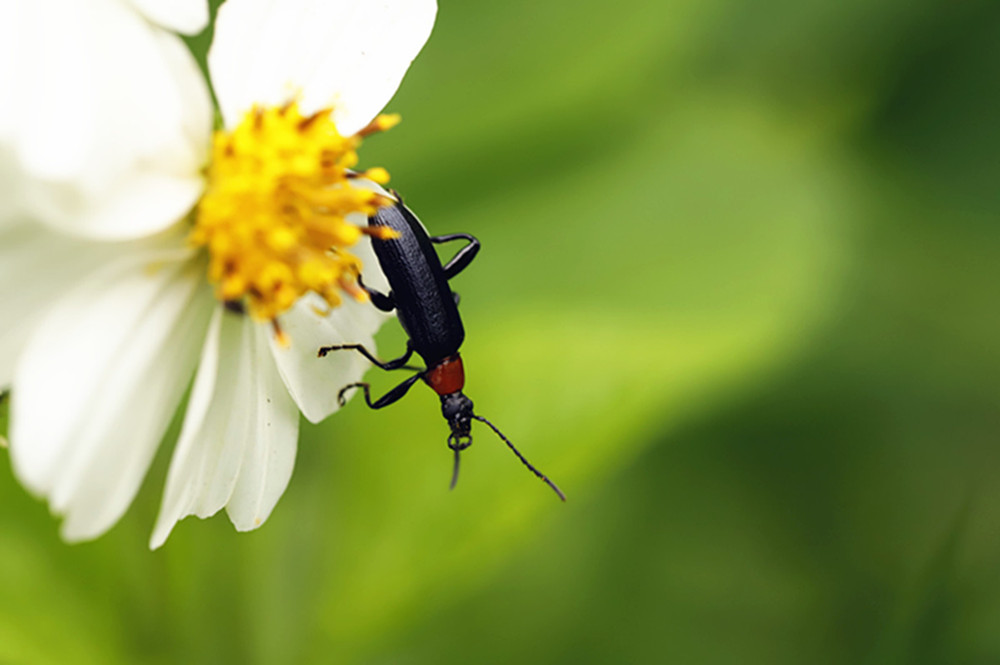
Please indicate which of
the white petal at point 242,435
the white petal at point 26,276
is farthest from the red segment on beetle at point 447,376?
the white petal at point 26,276

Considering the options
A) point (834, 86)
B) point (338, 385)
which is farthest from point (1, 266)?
point (834, 86)

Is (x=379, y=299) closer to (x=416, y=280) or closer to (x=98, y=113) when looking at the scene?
(x=416, y=280)

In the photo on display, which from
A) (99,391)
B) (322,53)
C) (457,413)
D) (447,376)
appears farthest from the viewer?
(457,413)

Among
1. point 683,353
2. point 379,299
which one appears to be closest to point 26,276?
point 379,299

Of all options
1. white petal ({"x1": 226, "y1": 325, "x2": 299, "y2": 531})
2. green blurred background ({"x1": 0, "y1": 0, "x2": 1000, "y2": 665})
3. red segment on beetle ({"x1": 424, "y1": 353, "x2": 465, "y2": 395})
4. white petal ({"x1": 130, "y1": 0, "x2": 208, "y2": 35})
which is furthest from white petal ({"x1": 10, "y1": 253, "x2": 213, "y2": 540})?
green blurred background ({"x1": 0, "y1": 0, "x2": 1000, "y2": 665})

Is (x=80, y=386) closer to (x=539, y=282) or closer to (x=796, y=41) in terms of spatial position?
(x=539, y=282)

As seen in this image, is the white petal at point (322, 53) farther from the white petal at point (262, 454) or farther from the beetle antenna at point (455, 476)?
the beetle antenna at point (455, 476)

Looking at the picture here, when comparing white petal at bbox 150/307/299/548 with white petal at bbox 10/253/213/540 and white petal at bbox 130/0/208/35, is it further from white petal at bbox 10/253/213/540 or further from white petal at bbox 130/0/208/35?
white petal at bbox 130/0/208/35
